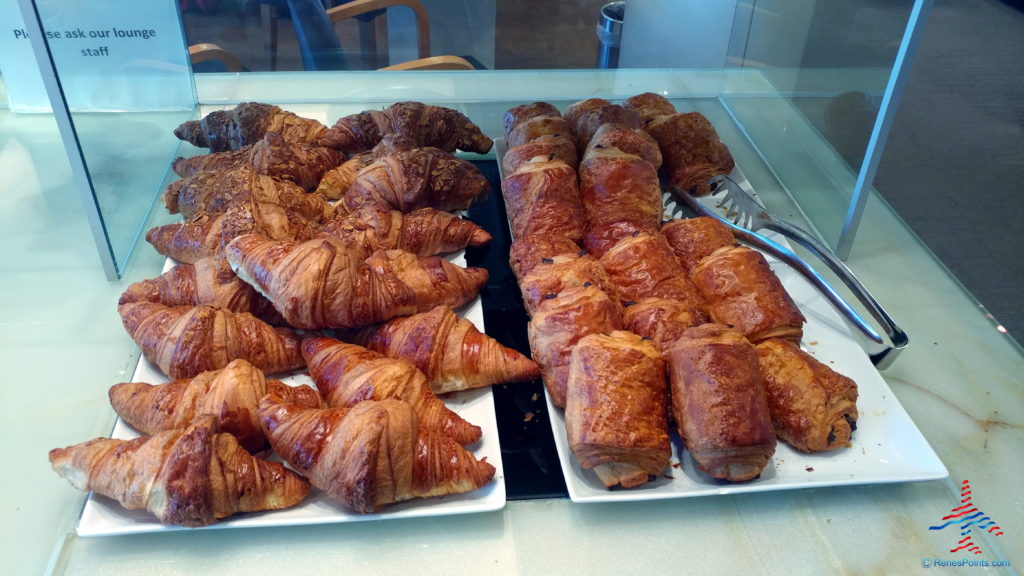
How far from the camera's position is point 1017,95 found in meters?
2.80

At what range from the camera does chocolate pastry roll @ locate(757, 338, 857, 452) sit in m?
1.25

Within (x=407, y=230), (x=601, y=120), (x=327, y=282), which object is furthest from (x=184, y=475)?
(x=601, y=120)

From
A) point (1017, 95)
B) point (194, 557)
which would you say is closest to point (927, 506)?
point (194, 557)

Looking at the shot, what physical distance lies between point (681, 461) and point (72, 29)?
4.93 feet

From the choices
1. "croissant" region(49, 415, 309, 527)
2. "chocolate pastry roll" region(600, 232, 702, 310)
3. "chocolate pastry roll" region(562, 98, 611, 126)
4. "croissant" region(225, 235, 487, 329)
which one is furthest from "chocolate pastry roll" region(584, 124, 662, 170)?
"croissant" region(49, 415, 309, 527)

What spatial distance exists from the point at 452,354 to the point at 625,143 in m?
0.76

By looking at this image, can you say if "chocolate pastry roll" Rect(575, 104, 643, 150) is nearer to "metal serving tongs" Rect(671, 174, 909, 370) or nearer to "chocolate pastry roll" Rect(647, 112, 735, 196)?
"chocolate pastry roll" Rect(647, 112, 735, 196)

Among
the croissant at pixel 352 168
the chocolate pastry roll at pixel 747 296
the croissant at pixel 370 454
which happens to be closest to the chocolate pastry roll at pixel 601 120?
the croissant at pixel 352 168

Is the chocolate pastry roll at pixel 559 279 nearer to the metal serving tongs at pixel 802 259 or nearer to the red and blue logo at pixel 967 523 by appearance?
the metal serving tongs at pixel 802 259

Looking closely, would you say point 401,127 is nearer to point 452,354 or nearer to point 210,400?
point 452,354

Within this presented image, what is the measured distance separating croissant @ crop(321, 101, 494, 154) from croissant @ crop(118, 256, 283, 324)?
620 mm

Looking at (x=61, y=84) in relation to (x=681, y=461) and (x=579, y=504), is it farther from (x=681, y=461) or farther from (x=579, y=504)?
(x=681, y=461)

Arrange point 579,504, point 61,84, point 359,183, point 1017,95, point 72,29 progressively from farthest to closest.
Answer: point 1017,95
point 359,183
point 72,29
point 61,84
point 579,504

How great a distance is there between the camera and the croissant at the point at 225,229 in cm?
150
